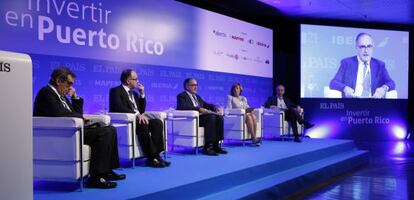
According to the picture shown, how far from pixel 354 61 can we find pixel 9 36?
24.6 feet

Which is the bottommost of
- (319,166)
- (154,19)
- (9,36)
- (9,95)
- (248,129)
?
(319,166)

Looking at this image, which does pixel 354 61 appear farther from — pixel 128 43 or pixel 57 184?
pixel 57 184

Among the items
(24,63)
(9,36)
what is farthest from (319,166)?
(24,63)

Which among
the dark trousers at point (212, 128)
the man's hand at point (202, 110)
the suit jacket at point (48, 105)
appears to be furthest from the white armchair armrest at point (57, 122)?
the man's hand at point (202, 110)

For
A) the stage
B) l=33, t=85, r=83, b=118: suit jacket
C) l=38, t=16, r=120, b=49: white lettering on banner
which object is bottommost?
the stage

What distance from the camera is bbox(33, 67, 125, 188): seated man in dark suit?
122 inches

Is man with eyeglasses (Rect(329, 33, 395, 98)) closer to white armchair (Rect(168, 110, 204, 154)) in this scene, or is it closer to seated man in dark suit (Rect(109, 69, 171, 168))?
white armchair (Rect(168, 110, 204, 154))

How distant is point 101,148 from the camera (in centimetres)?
312

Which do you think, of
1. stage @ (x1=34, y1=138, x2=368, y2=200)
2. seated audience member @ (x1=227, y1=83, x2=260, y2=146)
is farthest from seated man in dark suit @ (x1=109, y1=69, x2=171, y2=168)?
seated audience member @ (x1=227, y1=83, x2=260, y2=146)

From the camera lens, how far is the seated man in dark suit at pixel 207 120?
5.03m

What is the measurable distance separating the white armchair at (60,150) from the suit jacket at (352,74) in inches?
292

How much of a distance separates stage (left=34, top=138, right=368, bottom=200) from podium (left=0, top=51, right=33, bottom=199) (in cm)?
148

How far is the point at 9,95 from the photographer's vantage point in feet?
4.07

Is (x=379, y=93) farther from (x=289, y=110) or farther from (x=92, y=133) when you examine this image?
(x=92, y=133)
